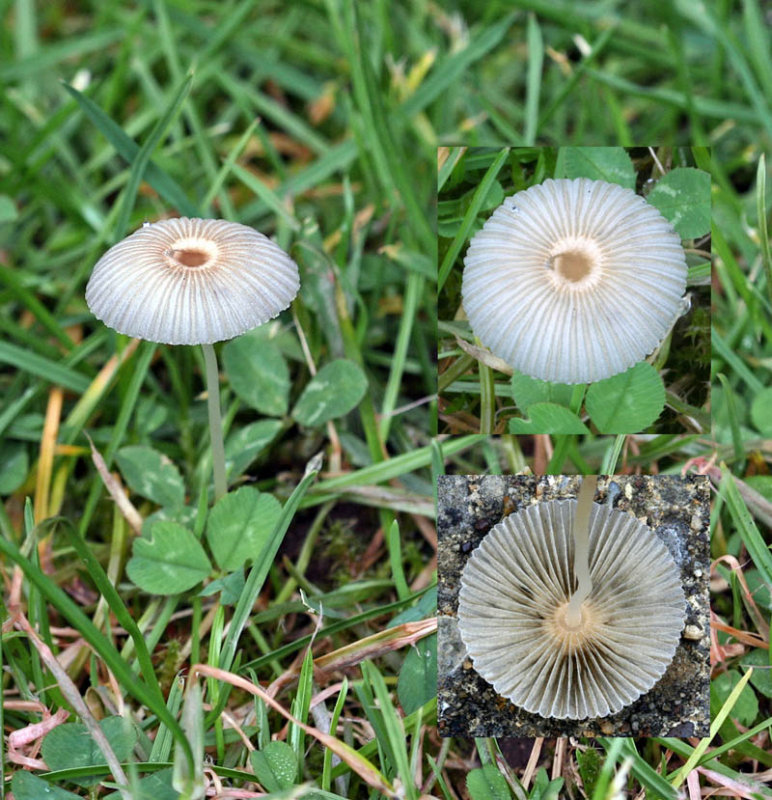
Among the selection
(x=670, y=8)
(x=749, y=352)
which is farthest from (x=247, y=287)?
(x=670, y=8)

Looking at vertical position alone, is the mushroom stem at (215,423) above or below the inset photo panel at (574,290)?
below

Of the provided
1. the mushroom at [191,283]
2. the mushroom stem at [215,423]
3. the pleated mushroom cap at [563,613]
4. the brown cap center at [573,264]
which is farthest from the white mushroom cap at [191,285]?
the pleated mushroom cap at [563,613]

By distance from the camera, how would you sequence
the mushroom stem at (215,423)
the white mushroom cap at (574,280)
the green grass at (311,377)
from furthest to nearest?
the mushroom stem at (215,423), the green grass at (311,377), the white mushroom cap at (574,280)

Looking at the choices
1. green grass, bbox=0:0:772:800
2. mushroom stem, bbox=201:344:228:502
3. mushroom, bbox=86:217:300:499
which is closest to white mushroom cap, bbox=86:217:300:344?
mushroom, bbox=86:217:300:499

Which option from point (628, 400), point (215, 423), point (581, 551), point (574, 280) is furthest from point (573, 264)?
point (215, 423)

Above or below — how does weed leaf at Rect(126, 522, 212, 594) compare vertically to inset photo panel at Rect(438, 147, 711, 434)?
below

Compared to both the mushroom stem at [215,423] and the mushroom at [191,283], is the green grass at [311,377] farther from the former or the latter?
the mushroom at [191,283]

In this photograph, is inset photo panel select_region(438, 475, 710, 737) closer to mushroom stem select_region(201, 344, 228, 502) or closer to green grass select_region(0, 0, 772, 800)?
green grass select_region(0, 0, 772, 800)
